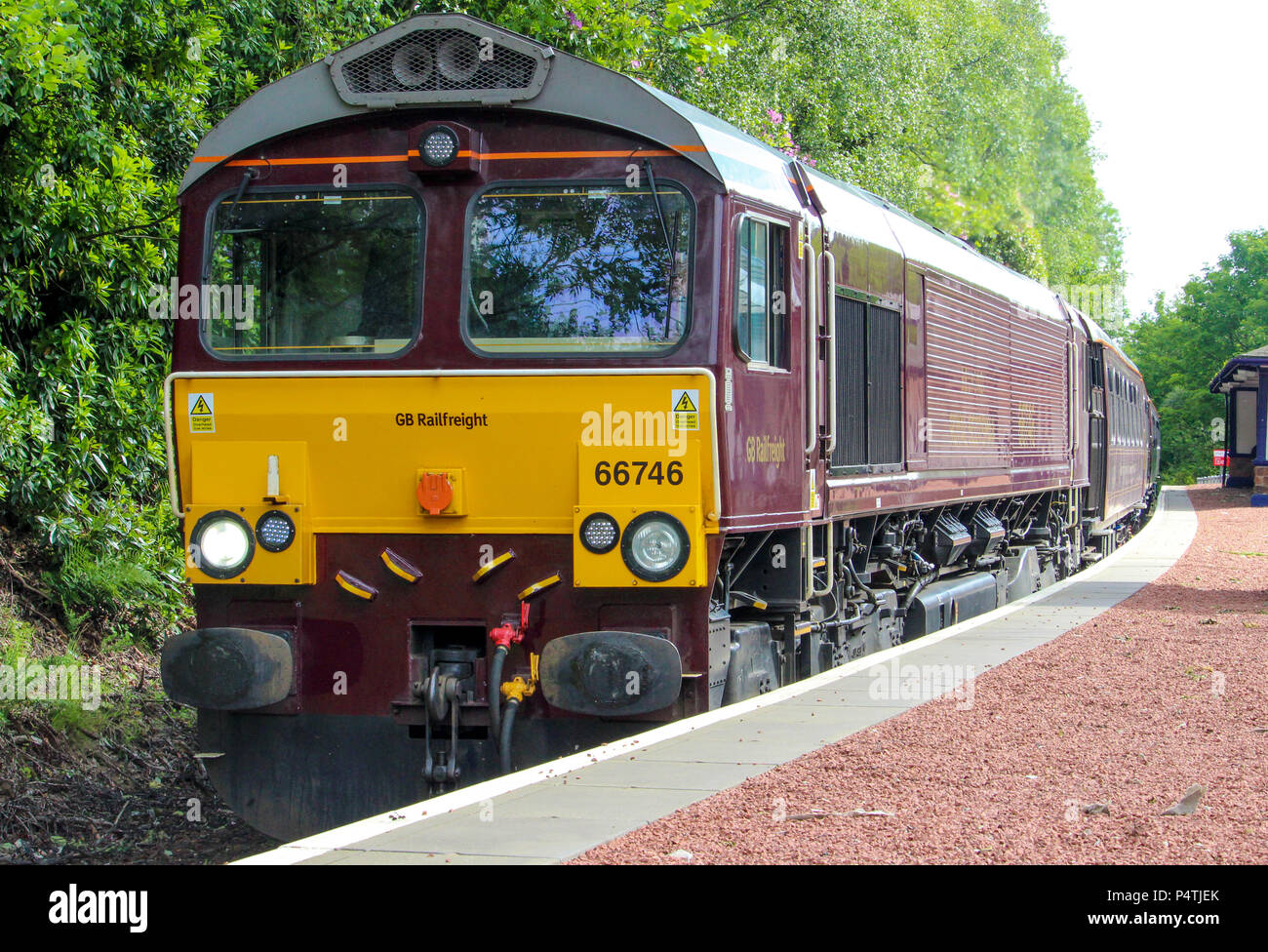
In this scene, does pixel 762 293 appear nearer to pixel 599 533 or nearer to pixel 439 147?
pixel 599 533

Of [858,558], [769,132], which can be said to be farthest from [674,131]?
[769,132]

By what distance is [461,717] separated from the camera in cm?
670

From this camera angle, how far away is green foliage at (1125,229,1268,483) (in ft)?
195

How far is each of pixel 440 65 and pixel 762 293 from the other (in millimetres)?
1885

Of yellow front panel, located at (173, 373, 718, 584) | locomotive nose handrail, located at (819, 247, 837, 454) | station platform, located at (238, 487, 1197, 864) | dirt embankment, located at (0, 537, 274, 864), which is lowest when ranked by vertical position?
dirt embankment, located at (0, 537, 274, 864)

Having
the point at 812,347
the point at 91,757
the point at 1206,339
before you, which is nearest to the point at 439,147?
the point at 812,347

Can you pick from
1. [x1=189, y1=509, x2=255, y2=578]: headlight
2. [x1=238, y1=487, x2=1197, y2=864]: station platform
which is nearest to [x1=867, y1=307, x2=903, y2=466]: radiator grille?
[x1=238, y1=487, x2=1197, y2=864]: station platform

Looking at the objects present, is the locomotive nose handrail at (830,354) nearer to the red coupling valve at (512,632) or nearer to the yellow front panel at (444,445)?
the yellow front panel at (444,445)

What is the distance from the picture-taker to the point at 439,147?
6.64 m

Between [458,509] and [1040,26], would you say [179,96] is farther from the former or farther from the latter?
[1040,26]

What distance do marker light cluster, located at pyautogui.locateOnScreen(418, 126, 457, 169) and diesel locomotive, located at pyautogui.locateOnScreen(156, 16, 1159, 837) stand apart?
12 mm

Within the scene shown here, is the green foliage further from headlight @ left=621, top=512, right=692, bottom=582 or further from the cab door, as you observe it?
headlight @ left=621, top=512, right=692, bottom=582

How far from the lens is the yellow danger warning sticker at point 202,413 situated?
22.5ft

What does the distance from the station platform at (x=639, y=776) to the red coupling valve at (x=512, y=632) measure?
23.5 inches
